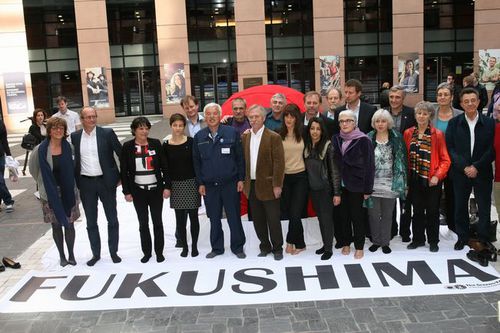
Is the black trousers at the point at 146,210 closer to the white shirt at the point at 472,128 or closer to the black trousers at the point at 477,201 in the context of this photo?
the black trousers at the point at 477,201

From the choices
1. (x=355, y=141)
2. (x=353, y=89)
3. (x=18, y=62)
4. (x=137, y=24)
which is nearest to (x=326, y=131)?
(x=355, y=141)

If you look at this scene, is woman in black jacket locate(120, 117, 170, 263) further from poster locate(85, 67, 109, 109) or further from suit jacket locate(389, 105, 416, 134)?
poster locate(85, 67, 109, 109)

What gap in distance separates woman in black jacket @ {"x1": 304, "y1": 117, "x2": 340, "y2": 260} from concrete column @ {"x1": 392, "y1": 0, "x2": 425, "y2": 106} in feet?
70.0

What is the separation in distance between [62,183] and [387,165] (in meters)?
3.92

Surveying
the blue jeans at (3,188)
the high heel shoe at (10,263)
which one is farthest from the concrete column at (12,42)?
the high heel shoe at (10,263)

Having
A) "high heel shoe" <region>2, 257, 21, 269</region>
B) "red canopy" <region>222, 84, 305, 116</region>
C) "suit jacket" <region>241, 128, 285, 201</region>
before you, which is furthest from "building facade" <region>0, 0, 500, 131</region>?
"high heel shoe" <region>2, 257, 21, 269</region>

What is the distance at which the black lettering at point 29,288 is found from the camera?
5.54m

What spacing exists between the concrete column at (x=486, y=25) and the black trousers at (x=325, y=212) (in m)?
22.2

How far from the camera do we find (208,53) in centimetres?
2908

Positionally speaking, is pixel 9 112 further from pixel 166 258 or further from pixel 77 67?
pixel 166 258

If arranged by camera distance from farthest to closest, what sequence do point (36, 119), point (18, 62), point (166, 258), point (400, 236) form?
point (18, 62) < point (36, 119) < point (400, 236) < point (166, 258)

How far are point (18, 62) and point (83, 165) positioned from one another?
69.8 feet

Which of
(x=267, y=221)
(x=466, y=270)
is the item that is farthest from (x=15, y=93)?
(x=466, y=270)

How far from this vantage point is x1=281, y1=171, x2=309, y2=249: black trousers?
6289 mm
